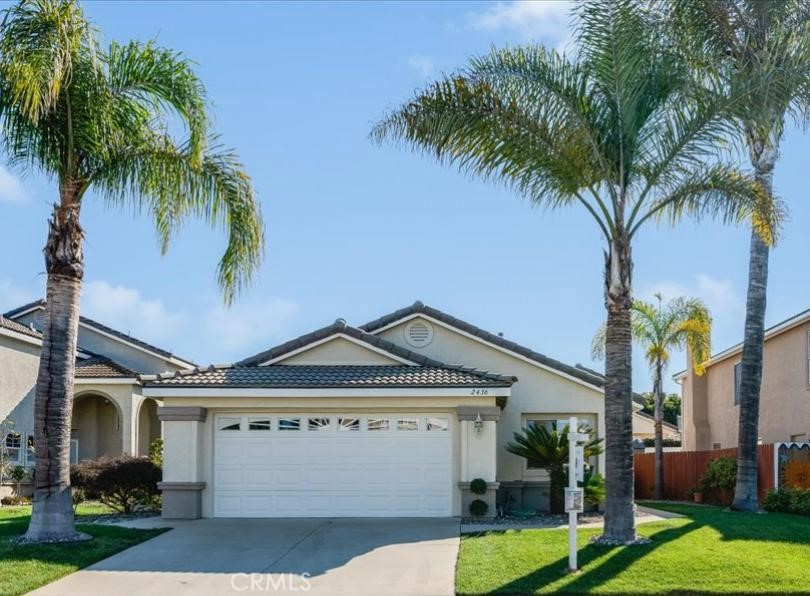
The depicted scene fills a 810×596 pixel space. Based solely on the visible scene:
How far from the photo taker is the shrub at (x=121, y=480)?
68.5 ft

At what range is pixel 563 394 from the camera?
24.2 meters

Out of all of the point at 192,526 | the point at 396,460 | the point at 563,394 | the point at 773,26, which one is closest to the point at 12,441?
the point at 192,526

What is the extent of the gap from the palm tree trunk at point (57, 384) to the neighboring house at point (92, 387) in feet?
36.1

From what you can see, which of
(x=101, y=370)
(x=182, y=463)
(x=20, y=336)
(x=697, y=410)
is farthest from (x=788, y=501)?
(x=20, y=336)

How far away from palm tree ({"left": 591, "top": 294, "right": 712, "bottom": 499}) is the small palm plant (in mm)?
12540

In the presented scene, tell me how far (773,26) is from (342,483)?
12.5 meters

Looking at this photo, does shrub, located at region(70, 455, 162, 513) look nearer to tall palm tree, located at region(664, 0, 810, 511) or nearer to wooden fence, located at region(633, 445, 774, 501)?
tall palm tree, located at region(664, 0, 810, 511)

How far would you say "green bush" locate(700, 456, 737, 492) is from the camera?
25.6 meters

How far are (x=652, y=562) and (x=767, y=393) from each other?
60.5 ft

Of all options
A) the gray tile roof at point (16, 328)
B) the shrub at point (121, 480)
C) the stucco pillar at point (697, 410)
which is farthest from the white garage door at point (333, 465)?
the stucco pillar at point (697, 410)

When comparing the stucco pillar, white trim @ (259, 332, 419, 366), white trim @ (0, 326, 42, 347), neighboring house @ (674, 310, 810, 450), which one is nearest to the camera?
white trim @ (259, 332, 419, 366)

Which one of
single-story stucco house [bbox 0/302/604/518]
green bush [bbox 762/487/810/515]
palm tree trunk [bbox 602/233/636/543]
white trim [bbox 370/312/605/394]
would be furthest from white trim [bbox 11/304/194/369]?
palm tree trunk [bbox 602/233/636/543]

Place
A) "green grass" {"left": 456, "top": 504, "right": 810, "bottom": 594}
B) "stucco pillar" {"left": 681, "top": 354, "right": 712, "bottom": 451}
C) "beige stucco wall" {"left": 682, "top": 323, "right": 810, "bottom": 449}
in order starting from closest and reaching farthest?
"green grass" {"left": 456, "top": 504, "right": 810, "bottom": 594} → "beige stucco wall" {"left": 682, "top": 323, "right": 810, "bottom": 449} → "stucco pillar" {"left": 681, "top": 354, "right": 712, "bottom": 451}

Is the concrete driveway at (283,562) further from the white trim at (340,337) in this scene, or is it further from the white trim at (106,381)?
the white trim at (106,381)
